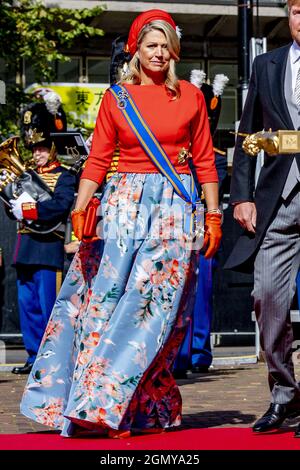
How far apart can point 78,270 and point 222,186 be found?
13.8 feet

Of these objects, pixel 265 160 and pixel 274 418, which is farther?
pixel 265 160

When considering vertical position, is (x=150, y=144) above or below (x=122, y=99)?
below

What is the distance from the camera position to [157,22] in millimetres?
6598

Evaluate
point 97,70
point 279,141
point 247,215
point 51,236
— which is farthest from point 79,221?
point 97,70

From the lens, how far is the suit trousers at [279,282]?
20.6ft

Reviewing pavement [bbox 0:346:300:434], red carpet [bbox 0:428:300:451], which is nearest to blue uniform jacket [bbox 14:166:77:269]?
pavement [bbox 0:346:300:434]

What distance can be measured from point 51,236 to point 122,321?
4.83 metres

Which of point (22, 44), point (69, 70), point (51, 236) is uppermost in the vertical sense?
point (69, 70)

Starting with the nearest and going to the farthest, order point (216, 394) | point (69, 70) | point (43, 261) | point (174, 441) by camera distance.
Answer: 1. point (174, 441)
2. point (216, 394)
3. point (43, 261)
4. point (69, 70)

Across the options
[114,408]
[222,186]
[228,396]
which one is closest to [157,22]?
[114,408]

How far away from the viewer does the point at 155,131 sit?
6473 mm

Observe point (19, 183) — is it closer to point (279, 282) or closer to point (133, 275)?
point (133, 275)

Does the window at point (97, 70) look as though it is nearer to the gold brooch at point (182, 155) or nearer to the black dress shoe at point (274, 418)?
the gold brooch at point (182, 155)
